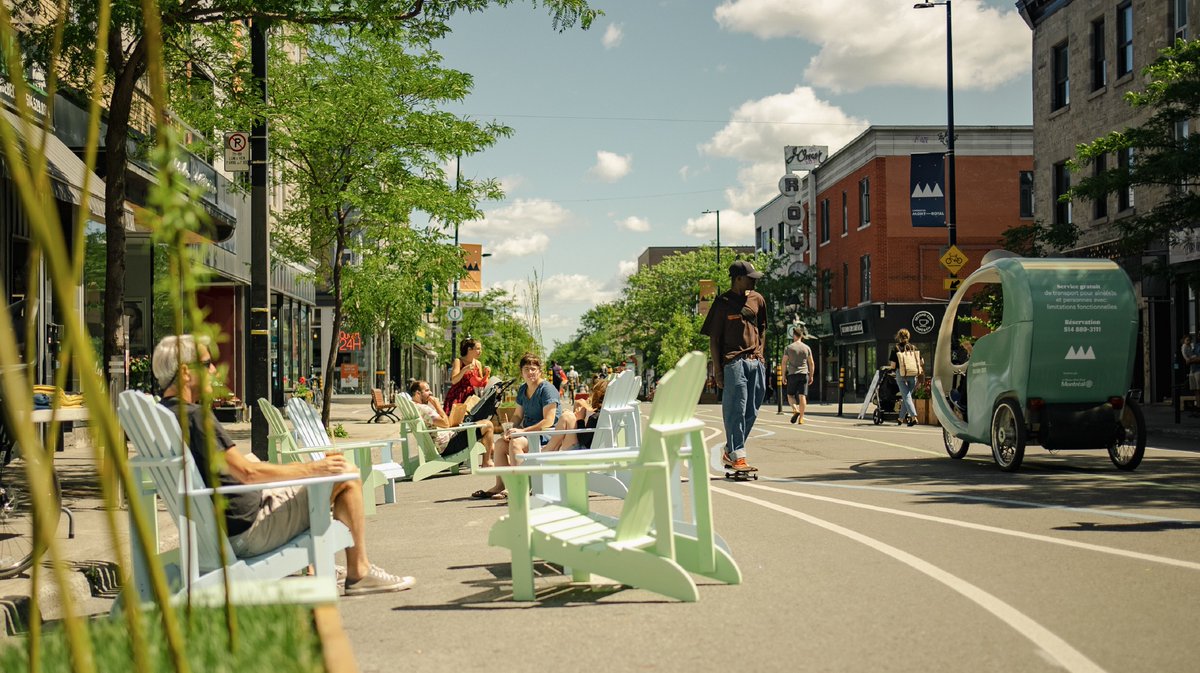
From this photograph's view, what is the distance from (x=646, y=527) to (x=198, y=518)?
209cm

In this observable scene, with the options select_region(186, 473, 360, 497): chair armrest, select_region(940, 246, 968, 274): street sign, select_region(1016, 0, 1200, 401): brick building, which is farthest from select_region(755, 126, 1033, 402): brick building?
select_region(186, 473, 360, 497): chair armrest

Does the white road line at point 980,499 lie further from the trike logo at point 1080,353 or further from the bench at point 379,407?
the bench at point 379,407

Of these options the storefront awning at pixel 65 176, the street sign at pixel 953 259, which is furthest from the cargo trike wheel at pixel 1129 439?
the street sign at pixel 953 259

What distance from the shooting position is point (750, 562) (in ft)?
24.2

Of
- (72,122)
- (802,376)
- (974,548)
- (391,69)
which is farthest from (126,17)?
(802,376)

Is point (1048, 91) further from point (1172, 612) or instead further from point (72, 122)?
point (1172, 612)

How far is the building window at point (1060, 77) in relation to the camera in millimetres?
36188

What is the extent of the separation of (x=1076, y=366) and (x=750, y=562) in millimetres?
7250

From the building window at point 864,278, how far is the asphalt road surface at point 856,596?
43682 mm

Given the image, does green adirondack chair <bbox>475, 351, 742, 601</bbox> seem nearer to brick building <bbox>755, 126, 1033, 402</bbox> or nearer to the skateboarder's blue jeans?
the skateboarder's blue jeans

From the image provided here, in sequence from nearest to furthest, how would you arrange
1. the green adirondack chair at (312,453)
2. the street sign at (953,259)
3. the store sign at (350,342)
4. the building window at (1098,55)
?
the green adirondack chair at (312,453) → the street sign at (953,259) → the building window at (1098,55) → the store sign at (350,342)

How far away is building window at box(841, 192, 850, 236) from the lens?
5741cm

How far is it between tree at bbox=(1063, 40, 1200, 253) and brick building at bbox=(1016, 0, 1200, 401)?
25.4 feet

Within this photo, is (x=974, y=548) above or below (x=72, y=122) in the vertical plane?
below
